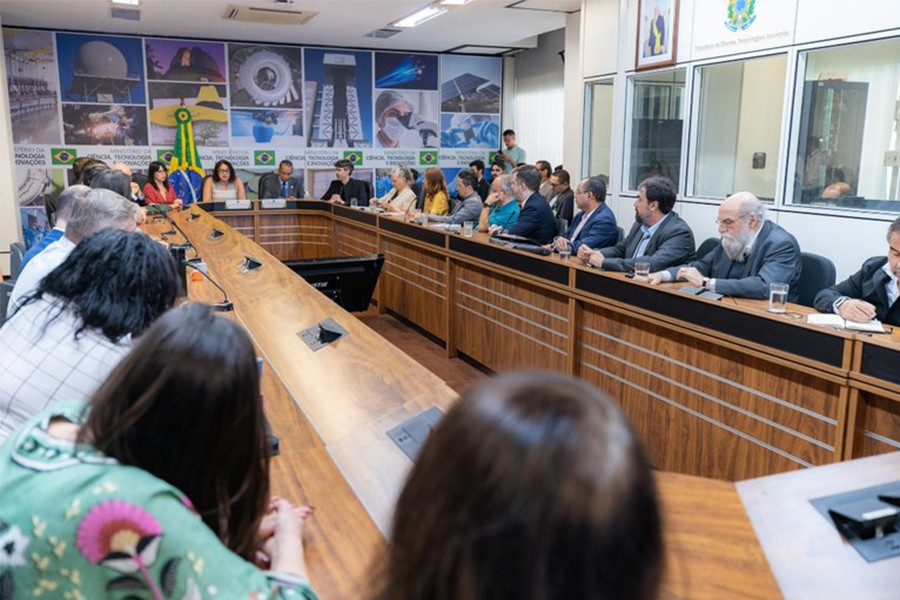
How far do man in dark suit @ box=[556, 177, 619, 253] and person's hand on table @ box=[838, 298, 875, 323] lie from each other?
7.26 ft

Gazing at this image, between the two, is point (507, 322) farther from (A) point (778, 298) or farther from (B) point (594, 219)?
(A) point (778, 298)

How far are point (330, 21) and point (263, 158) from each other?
7.99 feet

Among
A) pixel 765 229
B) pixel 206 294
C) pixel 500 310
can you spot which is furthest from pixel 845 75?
pixel 206 294

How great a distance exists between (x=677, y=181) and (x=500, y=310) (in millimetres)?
2081

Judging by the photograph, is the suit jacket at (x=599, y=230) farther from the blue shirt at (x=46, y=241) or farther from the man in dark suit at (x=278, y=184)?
the man in dark suit at (x=278, y=184)

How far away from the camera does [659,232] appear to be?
3953 mm

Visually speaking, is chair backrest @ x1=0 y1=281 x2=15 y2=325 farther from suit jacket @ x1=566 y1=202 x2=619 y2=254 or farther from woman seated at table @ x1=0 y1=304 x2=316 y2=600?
suit jacket @ x1=566 y1=202 x2=619 y2=254

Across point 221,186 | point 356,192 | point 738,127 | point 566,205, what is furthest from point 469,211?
point 221,186

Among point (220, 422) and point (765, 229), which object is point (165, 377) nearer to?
point (220, 422)

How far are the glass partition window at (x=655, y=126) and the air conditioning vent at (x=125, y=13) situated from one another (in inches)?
207

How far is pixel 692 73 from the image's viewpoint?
533cm

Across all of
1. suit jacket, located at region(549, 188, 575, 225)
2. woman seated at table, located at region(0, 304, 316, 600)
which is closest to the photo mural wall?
suit jacket, located at region(549, 188, 575, 225)

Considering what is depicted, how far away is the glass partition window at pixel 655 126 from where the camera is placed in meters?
5.61

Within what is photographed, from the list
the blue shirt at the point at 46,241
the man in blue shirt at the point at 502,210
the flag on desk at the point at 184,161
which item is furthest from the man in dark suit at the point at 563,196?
the flag on desk at the point at 184,161
